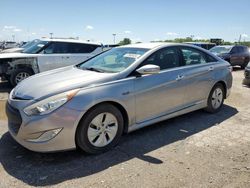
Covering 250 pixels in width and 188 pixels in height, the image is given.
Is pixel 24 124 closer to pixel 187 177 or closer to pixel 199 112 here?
pixel 187 177

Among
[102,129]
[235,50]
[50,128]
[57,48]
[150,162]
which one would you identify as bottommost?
[150,162]

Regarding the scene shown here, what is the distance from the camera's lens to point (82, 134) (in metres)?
3.70

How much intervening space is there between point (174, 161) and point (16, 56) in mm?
6875

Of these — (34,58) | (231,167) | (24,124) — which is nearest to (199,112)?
(231,167)

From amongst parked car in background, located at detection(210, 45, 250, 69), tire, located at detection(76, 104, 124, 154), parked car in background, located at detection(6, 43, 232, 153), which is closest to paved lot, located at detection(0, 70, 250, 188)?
tire, located at detection(76, 104, 124, 154)

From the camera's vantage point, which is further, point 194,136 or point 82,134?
point 194,136

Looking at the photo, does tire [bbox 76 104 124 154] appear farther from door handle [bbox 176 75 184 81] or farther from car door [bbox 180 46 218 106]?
car door [bbox 180 46 218 106]

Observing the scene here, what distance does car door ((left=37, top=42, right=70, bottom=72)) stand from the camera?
9.20 m

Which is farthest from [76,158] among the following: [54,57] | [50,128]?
[54,57]

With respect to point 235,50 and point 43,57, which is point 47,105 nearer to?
point 43,57

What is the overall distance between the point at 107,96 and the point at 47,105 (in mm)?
824

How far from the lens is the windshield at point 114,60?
14.7ft

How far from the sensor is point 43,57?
9188 mm

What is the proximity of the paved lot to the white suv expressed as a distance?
4.31 meters
